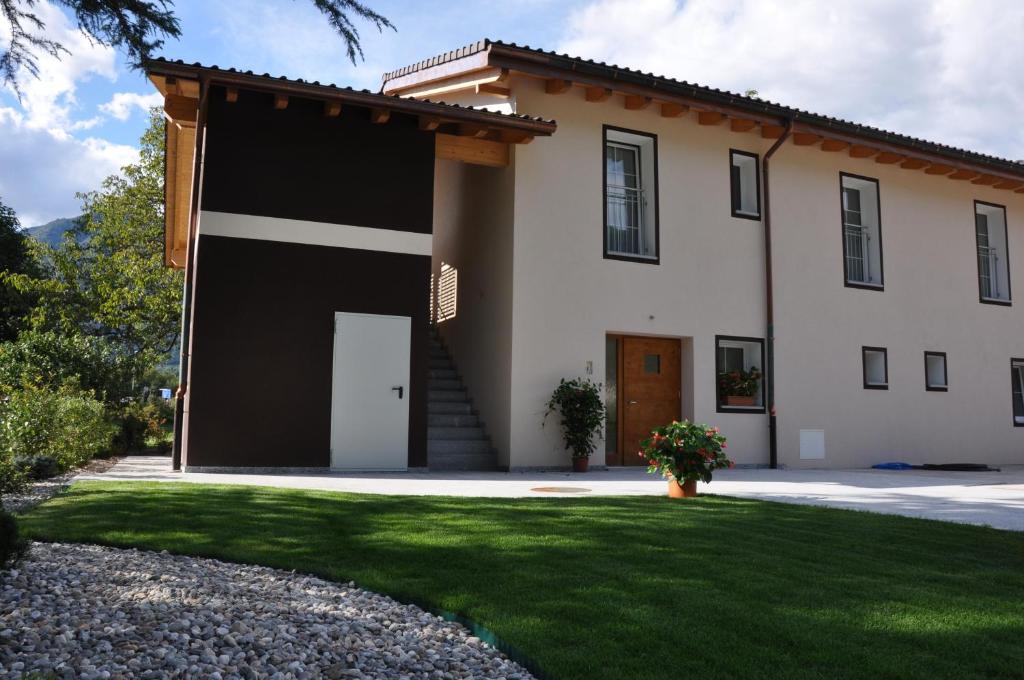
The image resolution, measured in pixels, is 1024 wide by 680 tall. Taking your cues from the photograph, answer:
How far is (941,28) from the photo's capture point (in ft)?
39.1

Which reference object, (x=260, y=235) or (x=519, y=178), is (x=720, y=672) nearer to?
(x=260, y=235)

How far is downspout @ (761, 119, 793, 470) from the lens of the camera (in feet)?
41.9

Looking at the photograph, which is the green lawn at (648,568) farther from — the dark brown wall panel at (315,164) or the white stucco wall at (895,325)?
the white stucco wall at (895,325)

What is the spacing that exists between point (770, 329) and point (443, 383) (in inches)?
210

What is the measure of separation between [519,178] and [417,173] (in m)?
1.56

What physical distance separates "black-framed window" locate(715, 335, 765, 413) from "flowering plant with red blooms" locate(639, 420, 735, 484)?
507cm

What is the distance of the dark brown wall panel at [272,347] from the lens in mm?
9375

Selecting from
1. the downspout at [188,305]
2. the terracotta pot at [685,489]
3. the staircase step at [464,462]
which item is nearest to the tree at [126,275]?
the downspout at [188,305]

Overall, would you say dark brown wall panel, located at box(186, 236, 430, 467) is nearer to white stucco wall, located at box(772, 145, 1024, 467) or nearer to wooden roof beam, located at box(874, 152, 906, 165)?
white stucco wall, located at box(772, 145, 1024, 467)

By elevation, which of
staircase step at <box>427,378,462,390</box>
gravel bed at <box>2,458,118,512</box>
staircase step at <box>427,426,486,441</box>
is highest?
staircase step at <box>427,378,462,390</box>

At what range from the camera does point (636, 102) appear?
39.5ft

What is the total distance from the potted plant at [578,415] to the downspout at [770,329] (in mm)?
3274

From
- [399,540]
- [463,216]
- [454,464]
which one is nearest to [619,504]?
[399,540]

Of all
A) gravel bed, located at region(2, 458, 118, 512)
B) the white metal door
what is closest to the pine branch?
gravel bed, located at region(2, 458, 118, 512)
